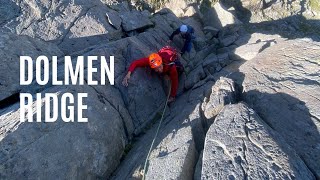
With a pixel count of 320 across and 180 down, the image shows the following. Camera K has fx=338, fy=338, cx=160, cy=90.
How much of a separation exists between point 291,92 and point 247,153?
4069 millimetres

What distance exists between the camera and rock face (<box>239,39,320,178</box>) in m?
10.5

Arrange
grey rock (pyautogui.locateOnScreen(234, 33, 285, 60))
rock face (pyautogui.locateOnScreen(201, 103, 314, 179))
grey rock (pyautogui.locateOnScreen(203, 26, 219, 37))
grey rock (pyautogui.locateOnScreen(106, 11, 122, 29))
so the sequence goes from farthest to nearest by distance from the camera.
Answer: grey rock (pyautogui.locateOnScreen(203, 26, 219, 37)) < grey rock (pyautogui.locateOnScreen(106, 11, 122, 29)) < grey rock (pyautogui.locateOnScreen(234, 33, 285, 60)) < rock face (pyautogui.locateOnScreen(201, 103, 314, 179))

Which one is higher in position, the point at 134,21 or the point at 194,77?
the point at 134,21

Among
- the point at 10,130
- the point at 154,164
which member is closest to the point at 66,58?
the point at 10,130

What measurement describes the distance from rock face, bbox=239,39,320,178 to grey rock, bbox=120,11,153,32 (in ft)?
23.7

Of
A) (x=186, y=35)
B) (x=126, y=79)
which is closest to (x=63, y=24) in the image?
(x=126, y=79)

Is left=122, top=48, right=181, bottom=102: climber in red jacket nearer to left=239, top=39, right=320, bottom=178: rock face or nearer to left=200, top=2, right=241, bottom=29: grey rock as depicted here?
left=239, top=39, right=320, bottom=178: rock face

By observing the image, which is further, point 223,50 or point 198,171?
point 223,50

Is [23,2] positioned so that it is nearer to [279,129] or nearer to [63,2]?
[63,2]

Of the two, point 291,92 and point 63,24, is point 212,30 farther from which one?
point 291,92

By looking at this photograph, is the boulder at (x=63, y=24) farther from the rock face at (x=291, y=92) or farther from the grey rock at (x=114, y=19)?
the rock face at (x=291, y=92)

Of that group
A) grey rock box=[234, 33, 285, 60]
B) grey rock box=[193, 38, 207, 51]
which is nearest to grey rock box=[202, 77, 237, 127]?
grey rock box=[234, 33, 285, 60]

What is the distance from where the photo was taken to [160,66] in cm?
1459

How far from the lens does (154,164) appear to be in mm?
10406
